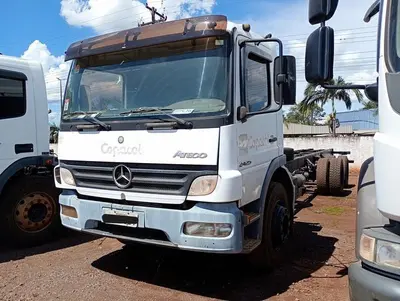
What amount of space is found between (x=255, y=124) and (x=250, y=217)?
0.97 meters

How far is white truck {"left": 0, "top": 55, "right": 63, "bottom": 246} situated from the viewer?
5465 mm

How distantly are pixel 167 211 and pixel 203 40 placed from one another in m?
1.64

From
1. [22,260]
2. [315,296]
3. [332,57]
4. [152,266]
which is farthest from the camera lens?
[22,260]

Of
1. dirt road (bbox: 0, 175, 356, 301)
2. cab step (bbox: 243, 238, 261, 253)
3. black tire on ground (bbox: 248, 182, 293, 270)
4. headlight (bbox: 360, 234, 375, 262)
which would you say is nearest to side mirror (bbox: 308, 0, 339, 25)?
headlight (bbox: 360, 234, 375, 262)

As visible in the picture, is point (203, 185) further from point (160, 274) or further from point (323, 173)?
point (323, 173)

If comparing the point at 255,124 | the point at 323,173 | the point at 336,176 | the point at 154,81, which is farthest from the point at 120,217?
the point at 336,176

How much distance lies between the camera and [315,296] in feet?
12.7

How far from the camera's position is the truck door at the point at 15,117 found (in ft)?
17.9

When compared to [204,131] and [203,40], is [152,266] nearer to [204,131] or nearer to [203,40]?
[204,131]

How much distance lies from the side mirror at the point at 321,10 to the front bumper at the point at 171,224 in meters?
1.70

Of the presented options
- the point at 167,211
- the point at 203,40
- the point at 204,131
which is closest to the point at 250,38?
the point at 203,40

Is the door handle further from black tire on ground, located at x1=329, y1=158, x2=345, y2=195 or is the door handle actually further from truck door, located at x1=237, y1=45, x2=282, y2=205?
black tire on ground, located at x1=329, y1=158, x2=345, y2=195

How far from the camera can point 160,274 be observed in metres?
4.46

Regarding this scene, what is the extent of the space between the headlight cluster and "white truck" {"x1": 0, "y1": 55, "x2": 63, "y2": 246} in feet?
15.6
